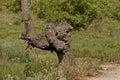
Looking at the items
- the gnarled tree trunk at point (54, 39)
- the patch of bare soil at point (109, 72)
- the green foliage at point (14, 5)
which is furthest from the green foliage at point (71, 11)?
the green foliage at point (14, 5)

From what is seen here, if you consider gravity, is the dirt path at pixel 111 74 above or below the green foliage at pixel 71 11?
above

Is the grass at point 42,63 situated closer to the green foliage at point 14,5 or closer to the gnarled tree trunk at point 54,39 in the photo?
the gnarled tree trunk at point 54,39

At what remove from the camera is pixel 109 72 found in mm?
12664

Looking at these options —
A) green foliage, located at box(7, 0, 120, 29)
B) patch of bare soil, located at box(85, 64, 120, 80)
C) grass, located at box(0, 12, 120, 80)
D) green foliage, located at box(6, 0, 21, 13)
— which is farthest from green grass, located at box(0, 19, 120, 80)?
green foliage, located at box(6, 0, 21, 13)

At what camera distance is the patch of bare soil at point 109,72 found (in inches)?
450

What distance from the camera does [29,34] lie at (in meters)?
11.8

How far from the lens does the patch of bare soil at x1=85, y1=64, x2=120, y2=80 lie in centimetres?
1144

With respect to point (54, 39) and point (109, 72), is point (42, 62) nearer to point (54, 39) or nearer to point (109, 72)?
point (54, 39)

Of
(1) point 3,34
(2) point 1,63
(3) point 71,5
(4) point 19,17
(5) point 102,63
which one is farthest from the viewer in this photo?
(4) point 19,17

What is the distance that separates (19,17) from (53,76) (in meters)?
26.4

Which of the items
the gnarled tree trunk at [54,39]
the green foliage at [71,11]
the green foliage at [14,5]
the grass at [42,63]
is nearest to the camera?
the grass at [42,63]

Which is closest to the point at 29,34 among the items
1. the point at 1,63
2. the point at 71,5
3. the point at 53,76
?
the point at 1,63

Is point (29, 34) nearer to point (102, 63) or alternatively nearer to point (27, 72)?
point (27, 72)

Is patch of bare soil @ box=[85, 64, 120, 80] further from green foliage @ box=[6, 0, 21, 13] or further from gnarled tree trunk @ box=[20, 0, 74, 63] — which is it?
green foliage @ box=[6, 0, 21, 13]
